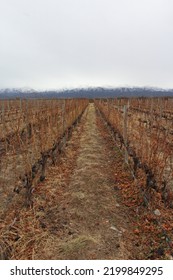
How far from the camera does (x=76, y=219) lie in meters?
4.20

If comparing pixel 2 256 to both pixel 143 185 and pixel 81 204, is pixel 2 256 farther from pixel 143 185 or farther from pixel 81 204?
pixel 143 185

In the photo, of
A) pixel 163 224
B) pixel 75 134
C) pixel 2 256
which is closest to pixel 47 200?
pixel 2 256

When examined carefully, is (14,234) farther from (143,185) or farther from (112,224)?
(143,185)

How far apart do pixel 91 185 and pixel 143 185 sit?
1190 millimetres

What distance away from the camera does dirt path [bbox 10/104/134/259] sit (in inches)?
132

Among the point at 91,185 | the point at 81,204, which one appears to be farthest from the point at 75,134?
the point at 81,204

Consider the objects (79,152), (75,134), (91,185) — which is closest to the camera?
(91,185)

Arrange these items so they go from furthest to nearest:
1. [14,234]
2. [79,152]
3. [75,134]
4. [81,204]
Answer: [75,134], [79,152], [81,204], [14,234]

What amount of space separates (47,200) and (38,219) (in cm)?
77

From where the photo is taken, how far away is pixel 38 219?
4.18m

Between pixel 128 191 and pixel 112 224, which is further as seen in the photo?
pixel 128 191

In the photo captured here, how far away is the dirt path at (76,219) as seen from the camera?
11.0 ft

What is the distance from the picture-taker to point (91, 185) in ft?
18.6

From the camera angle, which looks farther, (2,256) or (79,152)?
(79,152)
